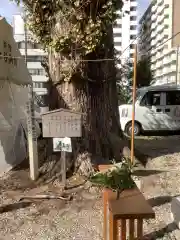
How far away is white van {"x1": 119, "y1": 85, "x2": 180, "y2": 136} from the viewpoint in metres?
13.6

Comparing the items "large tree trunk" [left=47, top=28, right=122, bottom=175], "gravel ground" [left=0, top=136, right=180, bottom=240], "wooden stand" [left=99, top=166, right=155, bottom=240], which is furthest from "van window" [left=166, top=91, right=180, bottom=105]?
"wooden stand" [left=99, top=166, right=155, bottom=240]

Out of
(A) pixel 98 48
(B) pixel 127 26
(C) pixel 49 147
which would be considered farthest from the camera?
(B) pixel 127 26

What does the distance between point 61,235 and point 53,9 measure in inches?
162

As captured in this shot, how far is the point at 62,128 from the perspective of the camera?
5.82 metres

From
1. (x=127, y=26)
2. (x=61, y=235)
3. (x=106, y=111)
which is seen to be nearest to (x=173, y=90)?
(x=106, y=111)

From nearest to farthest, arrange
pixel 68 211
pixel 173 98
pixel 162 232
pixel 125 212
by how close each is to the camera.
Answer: pixel 125 212 < pixel 162 232 < pixel 68 211 < pixel 173 98

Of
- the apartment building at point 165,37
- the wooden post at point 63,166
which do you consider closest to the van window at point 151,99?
the wooden post at point 63,166

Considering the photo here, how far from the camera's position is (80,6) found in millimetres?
6020

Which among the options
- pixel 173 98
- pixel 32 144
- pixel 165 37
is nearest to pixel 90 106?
pixel 32 144

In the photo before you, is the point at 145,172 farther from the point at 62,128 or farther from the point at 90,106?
the point at 62,128

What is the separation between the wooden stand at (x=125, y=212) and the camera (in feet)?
11.3

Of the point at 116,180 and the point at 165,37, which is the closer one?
the point at 116,180

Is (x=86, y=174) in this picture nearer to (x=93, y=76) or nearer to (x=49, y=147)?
(x=49, y=147)

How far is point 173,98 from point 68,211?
31.9 feet
